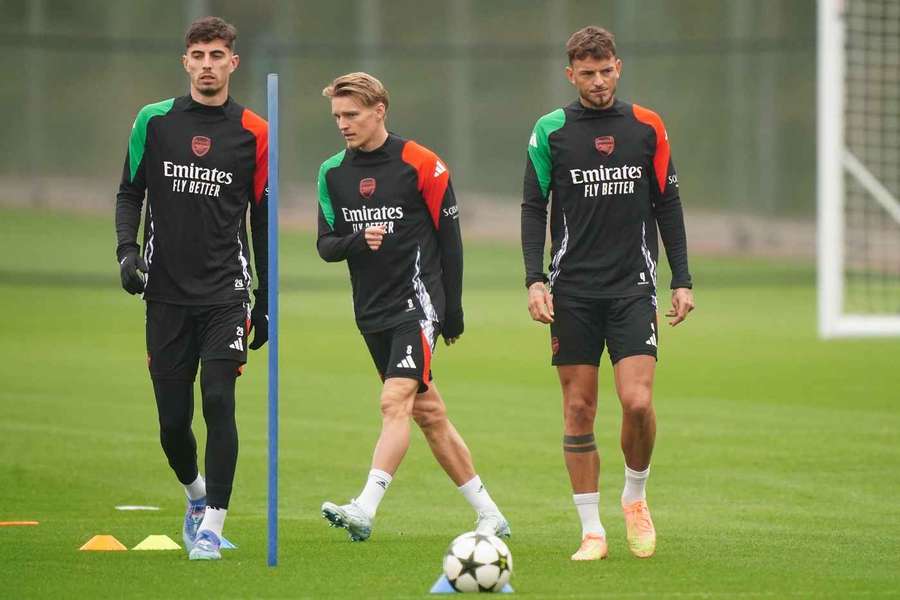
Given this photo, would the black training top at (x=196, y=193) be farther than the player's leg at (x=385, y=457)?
Yes

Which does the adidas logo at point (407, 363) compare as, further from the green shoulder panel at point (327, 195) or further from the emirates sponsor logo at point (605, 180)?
the emirates sponsor logo at point (605, 180)

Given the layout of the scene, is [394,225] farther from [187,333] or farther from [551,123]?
[187,333]

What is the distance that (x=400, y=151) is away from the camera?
824 centimetres

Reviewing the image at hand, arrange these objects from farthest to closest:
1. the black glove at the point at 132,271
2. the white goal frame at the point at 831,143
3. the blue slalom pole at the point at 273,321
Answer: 1. the white goal frame at the point at 831,143
2. the black glove at the point at 132,271
3. the blue slalom pole at the point at 273,321

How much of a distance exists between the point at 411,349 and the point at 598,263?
948mm

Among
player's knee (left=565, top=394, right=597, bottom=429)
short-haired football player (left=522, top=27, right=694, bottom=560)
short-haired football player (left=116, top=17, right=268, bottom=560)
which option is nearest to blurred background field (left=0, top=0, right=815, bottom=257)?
short-haired football player (left=116, top=17, right=268, bottom=560)

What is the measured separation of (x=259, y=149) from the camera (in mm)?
8016

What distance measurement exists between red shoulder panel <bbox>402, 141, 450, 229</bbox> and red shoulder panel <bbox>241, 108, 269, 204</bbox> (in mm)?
659

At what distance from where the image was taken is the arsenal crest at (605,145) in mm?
7941

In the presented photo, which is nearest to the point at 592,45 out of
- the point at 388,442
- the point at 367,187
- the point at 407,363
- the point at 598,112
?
the point at 598,112

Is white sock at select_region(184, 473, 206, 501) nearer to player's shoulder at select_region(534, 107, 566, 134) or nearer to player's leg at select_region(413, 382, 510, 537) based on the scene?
player's leg at select_region(413, 382, 510, 537)

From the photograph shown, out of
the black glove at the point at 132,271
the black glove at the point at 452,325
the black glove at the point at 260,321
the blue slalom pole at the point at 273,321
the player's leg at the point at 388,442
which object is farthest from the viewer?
the black glove at the point at 452,325

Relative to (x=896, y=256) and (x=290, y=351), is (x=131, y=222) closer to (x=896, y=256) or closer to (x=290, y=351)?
(x=290, y=351)

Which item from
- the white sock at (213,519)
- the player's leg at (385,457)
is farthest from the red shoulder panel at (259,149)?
the white sock at (213,519)
